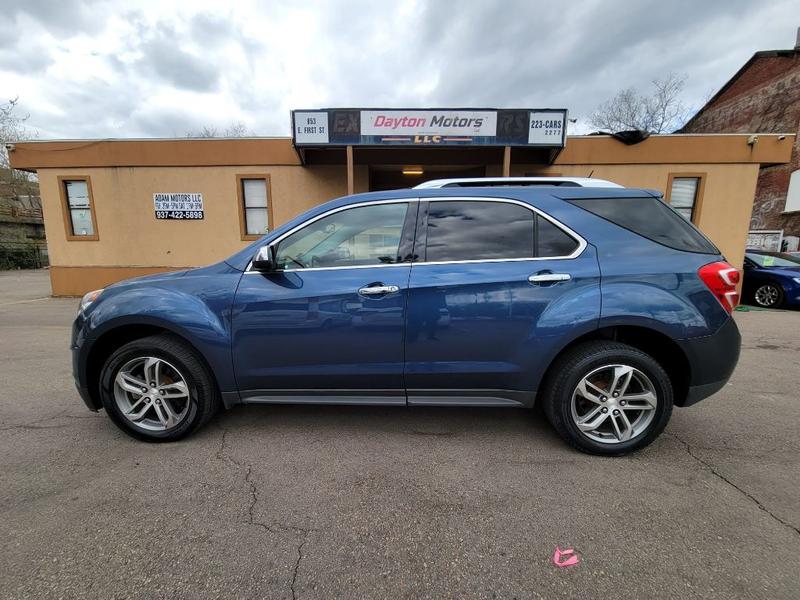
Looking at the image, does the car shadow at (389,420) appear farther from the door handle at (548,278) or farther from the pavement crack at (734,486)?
the door handle at (548,278)

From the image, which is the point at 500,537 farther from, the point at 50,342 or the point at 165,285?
the point at 50,342

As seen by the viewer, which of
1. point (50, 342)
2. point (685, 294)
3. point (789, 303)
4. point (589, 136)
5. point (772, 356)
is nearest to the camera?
point (685, 294)

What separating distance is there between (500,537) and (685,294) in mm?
1928

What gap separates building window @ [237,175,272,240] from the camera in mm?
9469

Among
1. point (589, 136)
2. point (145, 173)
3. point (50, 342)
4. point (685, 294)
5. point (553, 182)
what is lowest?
point (50, 342)

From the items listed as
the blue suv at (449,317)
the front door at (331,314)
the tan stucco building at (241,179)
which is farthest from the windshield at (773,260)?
the front door at (331,314)

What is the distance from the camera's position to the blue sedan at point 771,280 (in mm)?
8242

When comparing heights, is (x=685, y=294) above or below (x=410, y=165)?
below

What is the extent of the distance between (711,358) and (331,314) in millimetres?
2572

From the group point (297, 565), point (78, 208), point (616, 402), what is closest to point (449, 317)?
point (616, 402)

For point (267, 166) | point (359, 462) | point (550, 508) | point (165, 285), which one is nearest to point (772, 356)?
point (550, 508)

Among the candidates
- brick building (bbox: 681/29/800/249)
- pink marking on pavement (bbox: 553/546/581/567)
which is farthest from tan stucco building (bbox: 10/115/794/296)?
brick building (bbox: 681/29/800/249)

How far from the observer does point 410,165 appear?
973 centimetres

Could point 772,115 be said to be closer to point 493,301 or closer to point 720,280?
point 720,280
